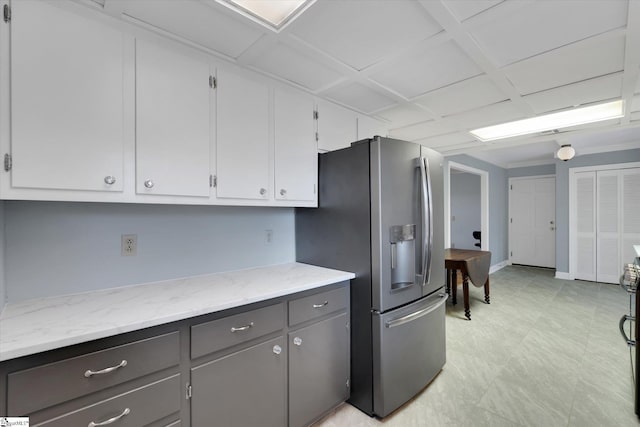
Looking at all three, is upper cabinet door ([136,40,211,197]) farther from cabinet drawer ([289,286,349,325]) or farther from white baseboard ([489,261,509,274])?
white baseboard ([489,261,509,274])

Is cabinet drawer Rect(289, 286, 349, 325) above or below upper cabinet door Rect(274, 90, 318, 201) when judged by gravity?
below

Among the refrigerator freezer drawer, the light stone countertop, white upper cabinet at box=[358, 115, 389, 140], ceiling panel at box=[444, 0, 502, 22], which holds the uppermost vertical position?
ceiling panel at box=[444, 0, 502, 22]

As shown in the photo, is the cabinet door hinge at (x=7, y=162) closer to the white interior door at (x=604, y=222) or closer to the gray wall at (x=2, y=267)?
the gray wall at (x=2, y=267)

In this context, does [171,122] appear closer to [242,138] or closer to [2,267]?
[242,138]

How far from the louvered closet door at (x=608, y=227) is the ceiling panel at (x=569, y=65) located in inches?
177

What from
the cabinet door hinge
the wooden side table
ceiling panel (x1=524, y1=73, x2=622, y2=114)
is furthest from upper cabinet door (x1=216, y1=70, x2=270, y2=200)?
the wooden side table

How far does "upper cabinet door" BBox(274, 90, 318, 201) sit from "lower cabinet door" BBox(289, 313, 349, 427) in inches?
37.3

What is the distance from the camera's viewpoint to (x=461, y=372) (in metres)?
2.39

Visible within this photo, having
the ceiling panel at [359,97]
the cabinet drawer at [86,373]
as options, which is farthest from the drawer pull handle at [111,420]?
the ceiling panel at [359,97]

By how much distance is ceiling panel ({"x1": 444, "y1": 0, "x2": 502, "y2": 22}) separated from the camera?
1.31 meters

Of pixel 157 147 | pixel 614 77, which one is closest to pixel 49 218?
pixel 157 147

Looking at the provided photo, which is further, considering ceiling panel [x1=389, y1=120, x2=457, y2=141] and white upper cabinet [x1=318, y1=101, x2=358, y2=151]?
ceiling panel [x1=389, y1=120, x2=457, y2=141]

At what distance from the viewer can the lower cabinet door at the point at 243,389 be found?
1.27m

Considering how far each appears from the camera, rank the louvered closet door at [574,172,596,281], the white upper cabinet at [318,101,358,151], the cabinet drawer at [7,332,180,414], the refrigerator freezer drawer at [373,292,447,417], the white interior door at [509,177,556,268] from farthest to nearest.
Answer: the white interior door at [509,177,556,268]
the louvered closet door at [574,172,596,281]
the white upper cabinet at [318,101,358,151]
the refrigerator freezer drawer at [373,292,447,417]
the cabinet drawer at [7,332,180,414]
